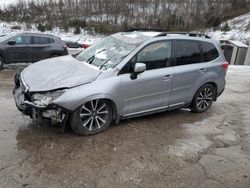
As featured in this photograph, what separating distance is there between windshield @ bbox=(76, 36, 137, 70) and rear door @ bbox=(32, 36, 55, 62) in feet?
21.3

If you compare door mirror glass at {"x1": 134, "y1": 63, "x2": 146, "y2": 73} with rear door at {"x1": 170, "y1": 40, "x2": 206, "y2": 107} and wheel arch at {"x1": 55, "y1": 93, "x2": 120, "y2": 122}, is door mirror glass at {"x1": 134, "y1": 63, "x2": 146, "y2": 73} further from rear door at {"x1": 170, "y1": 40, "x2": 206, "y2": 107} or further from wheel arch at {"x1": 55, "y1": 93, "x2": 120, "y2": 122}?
rear door at {"x1": 170, "y1": 40, "x2": 206, "y2": 107}

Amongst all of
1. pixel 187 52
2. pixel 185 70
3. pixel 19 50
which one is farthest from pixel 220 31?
pixel 185 70

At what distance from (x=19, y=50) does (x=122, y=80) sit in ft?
25.5

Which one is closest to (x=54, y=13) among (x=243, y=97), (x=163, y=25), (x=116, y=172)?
(x=163, y=25)

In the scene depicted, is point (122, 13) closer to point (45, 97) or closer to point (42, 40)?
point (42, 40)

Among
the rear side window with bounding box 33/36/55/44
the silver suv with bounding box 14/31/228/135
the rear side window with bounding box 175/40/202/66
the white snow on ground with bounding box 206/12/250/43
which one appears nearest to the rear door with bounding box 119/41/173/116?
the silver suv with bounding box 14/31/228/135

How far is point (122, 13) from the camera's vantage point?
1954 inches

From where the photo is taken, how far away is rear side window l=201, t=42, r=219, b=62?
6531 mm

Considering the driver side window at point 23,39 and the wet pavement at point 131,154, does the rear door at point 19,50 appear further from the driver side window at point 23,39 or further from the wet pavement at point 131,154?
the wet pavement at point 131,154

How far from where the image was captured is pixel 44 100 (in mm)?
4641

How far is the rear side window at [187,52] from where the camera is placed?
238 inches

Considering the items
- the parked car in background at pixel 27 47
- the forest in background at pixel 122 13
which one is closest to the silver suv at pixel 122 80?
the parked car in background at pixel 27 47

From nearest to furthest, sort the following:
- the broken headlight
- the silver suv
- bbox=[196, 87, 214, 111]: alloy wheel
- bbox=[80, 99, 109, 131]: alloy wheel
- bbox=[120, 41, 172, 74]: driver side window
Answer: the broken headlight < the silver suv < bbox=[80, 99, 109, 131]: alloy wheel < bbox=[120, 41, 172, 74]: driver side window < bbox=[196, 87, 214, 111]: alloy wheel

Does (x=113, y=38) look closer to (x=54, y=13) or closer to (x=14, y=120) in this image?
(x=14, y=120)
